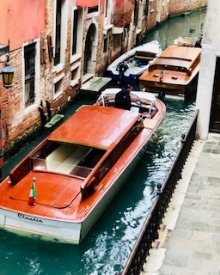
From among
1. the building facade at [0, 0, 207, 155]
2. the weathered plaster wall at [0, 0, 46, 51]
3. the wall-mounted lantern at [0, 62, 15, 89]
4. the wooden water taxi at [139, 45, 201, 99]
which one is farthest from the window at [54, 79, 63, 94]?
the wall-mounted lantern at [0, 62, 15, 89]

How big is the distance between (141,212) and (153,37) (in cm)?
1791

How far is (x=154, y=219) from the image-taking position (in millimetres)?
6215

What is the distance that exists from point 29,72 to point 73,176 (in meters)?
4.33

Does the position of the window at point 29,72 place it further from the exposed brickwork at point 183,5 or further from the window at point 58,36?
the exposed brickwork at point 183,5

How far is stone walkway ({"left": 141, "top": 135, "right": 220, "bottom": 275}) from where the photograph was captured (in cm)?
609

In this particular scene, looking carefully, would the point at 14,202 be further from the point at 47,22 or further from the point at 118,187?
the point at 47,22

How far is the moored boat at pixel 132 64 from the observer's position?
59.1 feet

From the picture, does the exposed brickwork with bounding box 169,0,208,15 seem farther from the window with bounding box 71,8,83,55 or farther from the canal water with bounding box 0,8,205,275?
the canal water with bounding box 0,8,205,275

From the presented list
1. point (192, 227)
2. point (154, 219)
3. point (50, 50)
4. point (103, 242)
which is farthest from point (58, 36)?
point (154, 219)

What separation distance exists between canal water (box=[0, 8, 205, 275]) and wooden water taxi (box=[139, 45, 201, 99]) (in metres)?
3.84

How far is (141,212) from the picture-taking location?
10125 millimetres

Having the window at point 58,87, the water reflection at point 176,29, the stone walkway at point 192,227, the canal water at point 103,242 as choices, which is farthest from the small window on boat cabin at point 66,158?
the water reflection at point 176,29

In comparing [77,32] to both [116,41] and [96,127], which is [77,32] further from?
[96,127]

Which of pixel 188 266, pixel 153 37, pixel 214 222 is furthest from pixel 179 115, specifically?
pixel 153 37
